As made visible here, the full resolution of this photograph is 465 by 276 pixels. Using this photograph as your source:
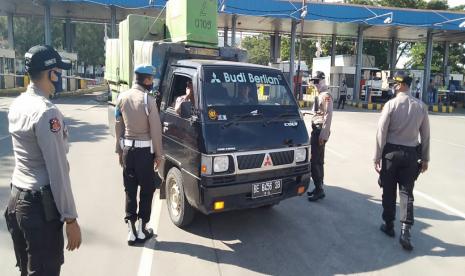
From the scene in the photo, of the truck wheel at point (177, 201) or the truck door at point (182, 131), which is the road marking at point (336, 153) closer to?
the truck door at point (182, 131)

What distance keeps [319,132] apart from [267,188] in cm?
198

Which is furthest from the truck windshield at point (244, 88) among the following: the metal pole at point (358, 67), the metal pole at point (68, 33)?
the metal pole at point (68, 33)

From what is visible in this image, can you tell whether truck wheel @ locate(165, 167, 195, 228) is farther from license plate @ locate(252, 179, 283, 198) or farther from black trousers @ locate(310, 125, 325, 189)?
black trousers @ locate(310, 125, 325, 189)

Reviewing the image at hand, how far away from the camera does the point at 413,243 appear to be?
478 centimetres

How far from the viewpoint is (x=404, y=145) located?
4699 millimetres

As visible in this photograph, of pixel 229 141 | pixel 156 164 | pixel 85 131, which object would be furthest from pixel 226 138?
pixel 85 131

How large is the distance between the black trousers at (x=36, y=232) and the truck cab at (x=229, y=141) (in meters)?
1.93

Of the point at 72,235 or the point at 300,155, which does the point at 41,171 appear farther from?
the point at 300,155

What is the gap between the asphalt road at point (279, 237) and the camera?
13.4 ft

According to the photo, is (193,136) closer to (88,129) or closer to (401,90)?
(401,90)

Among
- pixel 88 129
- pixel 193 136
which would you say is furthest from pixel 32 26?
pixel 193 136

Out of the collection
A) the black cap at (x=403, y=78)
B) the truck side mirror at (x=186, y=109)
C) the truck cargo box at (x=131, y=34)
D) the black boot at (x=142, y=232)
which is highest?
the truck cargo box at (x=131, y=34)

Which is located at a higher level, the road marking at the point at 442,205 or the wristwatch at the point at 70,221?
the wristwatch at the point at 70,221

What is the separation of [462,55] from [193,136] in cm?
4966
